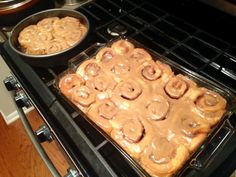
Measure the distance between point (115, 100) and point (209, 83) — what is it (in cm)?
26

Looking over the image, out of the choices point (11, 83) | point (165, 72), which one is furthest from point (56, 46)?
point (165, 72)

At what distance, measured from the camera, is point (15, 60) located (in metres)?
0.93

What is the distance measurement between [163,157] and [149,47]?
1.41 feet

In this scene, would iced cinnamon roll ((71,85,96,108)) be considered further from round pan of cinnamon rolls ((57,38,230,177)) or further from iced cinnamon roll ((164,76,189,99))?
iced cinnamon roll ((164,76,189,99))

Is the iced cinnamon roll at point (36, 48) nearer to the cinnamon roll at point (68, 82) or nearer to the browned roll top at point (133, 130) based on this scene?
Result: the cinnamon roll at point (68, 82)

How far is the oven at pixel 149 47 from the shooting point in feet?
2.10

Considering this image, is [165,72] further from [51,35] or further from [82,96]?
[51,35]

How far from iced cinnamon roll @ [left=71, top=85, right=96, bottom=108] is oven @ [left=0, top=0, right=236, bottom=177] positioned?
1.5 inches

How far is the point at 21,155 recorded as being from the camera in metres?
1.74

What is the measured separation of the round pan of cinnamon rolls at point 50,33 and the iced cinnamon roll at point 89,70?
83mm

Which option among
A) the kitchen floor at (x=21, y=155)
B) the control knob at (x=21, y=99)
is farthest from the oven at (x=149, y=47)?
the kitchen floor at (x=21, y=155)

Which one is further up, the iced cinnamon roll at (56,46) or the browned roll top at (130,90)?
the browned roll top at (130,90)

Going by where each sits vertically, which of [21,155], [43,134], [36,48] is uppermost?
[36,48]

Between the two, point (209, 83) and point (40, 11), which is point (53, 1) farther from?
point (209, 83)
